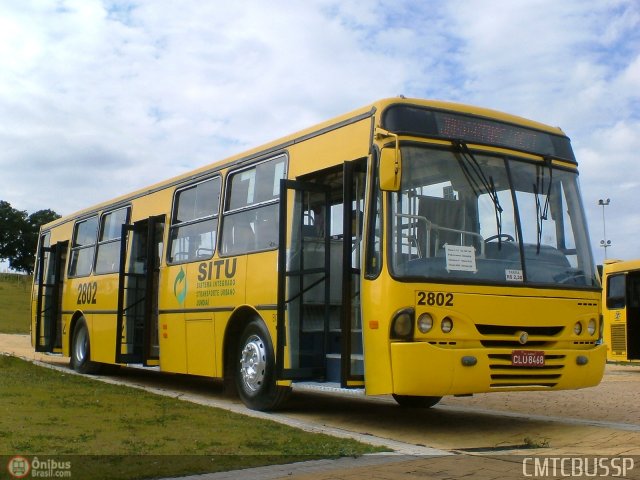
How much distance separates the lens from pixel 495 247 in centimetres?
848

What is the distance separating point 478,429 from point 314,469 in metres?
3.29

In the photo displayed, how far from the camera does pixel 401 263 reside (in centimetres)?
809

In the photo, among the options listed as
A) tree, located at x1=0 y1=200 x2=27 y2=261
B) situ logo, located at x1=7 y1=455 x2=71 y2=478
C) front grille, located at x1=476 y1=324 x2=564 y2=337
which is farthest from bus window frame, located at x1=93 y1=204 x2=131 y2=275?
tree, located at x1=0 y1=200 x2=27 y2=261

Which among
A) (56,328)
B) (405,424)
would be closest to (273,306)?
(405,424)

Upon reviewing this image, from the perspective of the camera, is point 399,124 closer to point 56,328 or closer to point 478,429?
point 478,429

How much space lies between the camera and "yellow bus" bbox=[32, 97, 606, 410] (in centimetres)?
805

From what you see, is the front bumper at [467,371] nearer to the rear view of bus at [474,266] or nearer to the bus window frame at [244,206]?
the rear view of bus at [474,266]

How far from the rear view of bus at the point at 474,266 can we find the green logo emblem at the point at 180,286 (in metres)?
4.49

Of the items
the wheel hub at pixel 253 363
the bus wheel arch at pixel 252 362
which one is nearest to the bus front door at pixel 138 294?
the bus wheel arch at pixel 252 362

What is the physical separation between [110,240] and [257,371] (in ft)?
20.2

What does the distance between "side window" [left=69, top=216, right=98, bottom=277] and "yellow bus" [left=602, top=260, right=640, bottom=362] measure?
12.6 meters

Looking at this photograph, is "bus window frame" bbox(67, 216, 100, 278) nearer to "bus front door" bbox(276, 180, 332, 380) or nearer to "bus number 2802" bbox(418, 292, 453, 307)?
"bus front door" bbox(276, 180, 332, 380)

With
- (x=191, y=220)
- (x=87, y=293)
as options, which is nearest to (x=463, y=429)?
(x=191, y=220)

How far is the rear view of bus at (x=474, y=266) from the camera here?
7.96m
